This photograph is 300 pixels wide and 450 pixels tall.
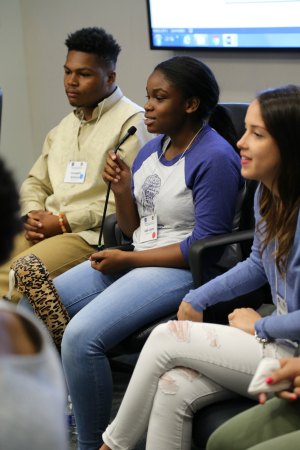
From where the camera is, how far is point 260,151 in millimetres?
2006

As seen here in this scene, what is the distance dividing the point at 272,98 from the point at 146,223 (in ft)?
2.60

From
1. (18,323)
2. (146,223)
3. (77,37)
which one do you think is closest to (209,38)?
(77,37)

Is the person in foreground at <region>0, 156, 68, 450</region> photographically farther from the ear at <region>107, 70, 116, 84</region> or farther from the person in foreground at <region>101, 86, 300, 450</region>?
the ear at <region>107, 70, 116, 84</region>

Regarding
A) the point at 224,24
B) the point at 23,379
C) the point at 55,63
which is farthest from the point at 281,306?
the point at 55,63

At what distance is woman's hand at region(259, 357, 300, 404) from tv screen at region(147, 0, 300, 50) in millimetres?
1987

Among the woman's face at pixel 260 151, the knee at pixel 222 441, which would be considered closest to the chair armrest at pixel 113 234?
the woman's face at pixel 260 151

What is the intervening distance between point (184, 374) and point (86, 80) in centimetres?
148

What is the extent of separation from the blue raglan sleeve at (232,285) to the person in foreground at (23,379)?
49.7 inches

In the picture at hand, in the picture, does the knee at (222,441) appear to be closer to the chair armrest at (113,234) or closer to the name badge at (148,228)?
the name badge at (148,228)

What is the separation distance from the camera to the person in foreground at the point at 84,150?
302cm

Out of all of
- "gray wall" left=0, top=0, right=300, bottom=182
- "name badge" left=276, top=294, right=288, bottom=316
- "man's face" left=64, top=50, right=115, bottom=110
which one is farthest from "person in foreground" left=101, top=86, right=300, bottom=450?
"gray wall" left=0, top=0, right=300, bottom=182

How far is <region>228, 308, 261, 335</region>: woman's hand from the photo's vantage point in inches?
80.2

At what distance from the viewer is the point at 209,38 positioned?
12.1 ft

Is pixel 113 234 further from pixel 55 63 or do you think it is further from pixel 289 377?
pixel 55 63
